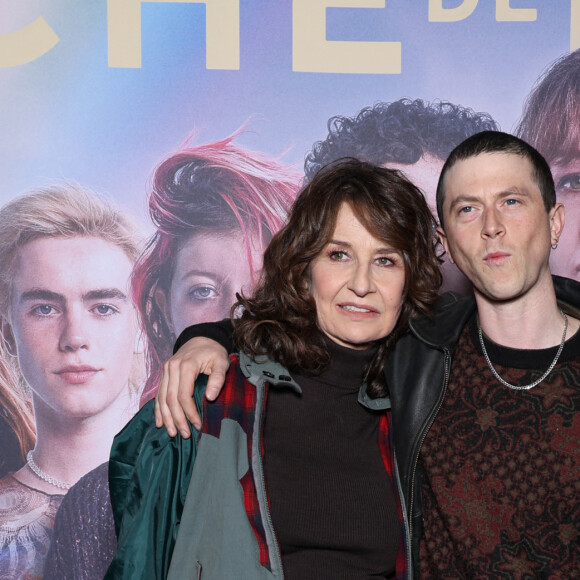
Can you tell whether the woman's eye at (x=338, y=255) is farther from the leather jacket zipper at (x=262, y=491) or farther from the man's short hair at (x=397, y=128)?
the man's short hair at (x=397, y=128)

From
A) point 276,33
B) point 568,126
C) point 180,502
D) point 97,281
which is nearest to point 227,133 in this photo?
Result: point 276,33

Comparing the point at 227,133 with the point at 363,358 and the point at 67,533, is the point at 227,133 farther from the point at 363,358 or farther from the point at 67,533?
the point at 67,533

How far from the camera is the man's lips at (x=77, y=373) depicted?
255 centimetres

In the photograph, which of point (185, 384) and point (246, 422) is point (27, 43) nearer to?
point (185, 384)

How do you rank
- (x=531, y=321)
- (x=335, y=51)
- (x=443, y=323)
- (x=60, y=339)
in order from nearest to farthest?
(x=531, y=321), (x=443, y=323), (x=60, y=339), (x=335, y=51)

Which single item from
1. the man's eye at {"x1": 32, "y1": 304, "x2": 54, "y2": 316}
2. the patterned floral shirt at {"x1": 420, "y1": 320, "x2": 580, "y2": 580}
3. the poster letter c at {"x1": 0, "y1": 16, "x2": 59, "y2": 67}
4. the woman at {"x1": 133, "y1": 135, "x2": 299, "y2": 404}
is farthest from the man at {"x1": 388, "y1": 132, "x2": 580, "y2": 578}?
the poster letter c at {"x1": 0, "y1": 16, "x2": 59, "y2": 67}

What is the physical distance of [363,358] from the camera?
1932 mm

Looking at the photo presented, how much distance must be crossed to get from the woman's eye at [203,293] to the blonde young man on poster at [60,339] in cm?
22

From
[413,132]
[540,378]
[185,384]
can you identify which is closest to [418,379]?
[540,378]

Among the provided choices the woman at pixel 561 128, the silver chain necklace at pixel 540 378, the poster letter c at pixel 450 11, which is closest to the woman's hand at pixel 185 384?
the silver chain necklace at pixel 540 378

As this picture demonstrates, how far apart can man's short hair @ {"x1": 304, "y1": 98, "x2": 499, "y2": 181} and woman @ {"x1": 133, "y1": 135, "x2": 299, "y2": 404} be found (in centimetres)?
21

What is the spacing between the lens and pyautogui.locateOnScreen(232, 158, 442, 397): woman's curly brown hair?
1.86m

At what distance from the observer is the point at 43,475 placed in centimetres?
255

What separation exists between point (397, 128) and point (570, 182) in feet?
2.18
